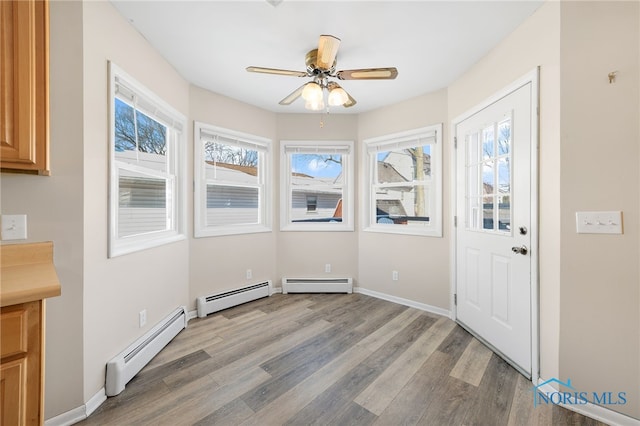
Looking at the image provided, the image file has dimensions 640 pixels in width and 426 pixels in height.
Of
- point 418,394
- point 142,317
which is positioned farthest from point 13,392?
point 418,394


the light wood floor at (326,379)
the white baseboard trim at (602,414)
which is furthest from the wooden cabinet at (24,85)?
the white baseboard trim at (602,414)

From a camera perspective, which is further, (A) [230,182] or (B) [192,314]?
(A) [230,182]

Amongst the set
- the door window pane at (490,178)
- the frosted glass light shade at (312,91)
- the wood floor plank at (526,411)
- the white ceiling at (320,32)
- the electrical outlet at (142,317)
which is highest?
the white ceiling at (320,32)

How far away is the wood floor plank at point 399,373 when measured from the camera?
1560mm

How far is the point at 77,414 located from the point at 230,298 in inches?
61.4

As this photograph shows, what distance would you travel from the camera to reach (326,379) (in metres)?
1.75

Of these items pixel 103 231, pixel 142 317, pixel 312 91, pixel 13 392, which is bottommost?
pixel 142 317

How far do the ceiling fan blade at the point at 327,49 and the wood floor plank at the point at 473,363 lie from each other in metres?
Answer: 2.43

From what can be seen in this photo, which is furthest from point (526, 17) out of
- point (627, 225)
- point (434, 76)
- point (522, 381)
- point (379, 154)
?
point (522, 381)

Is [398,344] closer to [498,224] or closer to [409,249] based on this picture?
[409,249]

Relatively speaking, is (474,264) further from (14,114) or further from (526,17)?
(14,114)

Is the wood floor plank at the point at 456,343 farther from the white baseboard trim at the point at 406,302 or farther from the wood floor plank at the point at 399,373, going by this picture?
the white baseboard trim at the point at 406,302

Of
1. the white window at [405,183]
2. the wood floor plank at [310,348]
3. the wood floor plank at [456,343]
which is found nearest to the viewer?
the wood floor plank at [310,348]

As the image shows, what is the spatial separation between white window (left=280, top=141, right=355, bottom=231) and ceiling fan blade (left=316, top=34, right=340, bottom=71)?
1.68 meters
